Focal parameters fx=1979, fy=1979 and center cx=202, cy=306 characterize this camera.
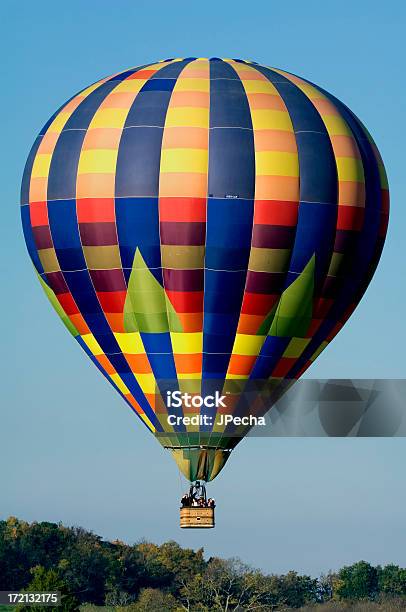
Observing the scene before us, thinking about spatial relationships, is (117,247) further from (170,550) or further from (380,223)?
(170,550)

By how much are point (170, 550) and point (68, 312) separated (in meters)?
59.1

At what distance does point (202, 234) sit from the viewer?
134 feet

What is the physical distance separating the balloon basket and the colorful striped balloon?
0.77m

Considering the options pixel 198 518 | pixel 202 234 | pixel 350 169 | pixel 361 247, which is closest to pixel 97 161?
pixel 202 234

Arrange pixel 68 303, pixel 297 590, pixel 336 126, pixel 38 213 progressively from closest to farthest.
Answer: pixel 336 126, pixel 38 213, pixel 68 303, pixel 297 590

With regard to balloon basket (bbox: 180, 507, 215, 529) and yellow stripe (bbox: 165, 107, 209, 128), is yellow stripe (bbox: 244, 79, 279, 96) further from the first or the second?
balloon basket (bbox: 180, 507, 215, 529)

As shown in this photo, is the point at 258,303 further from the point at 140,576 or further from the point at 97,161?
the point at 140,576

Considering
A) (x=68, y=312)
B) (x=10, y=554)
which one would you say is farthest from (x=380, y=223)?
(x=10, y=554)

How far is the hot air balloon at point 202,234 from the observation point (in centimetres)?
4103

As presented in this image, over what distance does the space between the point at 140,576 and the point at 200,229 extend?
57601 mm

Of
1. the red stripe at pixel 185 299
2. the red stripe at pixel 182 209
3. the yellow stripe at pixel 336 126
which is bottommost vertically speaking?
the red stripe at pixel 185 299

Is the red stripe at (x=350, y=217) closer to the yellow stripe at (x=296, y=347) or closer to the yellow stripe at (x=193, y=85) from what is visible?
the yellow stripe at (x=296, y=347)

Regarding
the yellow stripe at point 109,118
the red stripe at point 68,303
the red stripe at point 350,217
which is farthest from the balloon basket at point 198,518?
the yellow stripe at point 109,118

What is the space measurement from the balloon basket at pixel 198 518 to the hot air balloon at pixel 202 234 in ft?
0.15
